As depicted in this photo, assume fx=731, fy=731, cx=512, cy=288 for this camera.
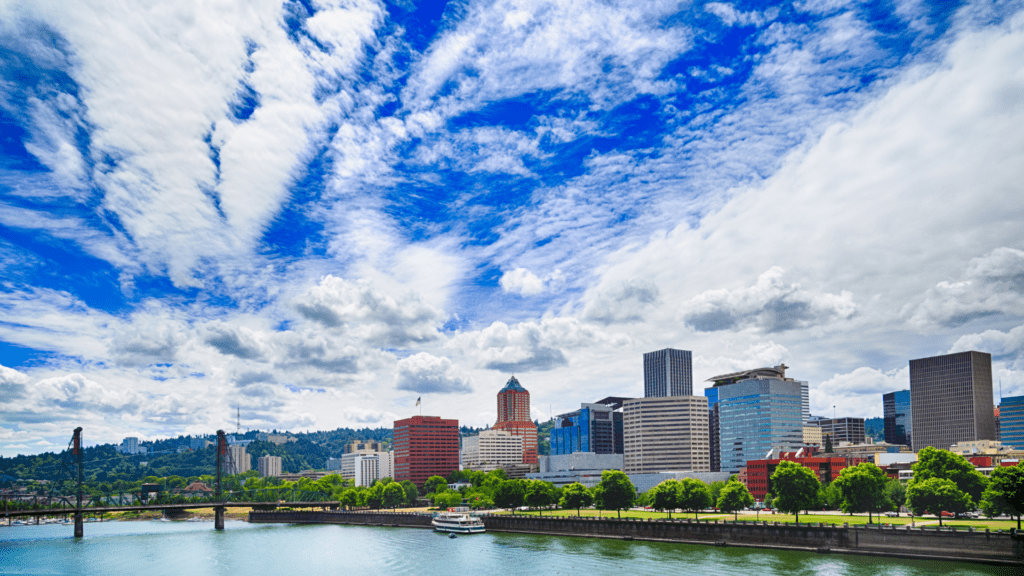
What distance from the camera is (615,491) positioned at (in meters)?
156

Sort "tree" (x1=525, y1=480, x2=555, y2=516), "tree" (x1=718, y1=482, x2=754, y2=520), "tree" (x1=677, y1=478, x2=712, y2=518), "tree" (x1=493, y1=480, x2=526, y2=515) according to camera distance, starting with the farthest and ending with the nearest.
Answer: "tree" (x1=493, y1=480, x2=526, y2=515)
"tree" (x1=525, y1=480, x2=555, y2=516)
"tree" (x1=718, y1=482, x2=754, y2=520)
"tree" (x1=677, y1=478, x2=712, y2=518)

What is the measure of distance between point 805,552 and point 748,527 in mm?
11474

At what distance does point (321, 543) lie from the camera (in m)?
143

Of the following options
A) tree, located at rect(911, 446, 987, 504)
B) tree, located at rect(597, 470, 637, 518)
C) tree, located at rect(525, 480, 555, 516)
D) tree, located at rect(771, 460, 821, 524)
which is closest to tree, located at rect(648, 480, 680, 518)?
tree, located at rect(597, 470, 637, 518)

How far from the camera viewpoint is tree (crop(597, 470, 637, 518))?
511 feet

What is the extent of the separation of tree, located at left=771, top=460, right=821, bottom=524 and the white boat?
63.3 meters

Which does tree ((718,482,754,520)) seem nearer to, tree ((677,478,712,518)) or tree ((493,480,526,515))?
tree ((677,478,712,518))

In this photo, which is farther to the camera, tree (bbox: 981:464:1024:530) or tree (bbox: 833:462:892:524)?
tree (bbox: 833:462:892:524)

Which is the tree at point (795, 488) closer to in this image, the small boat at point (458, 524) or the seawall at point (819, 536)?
the seawall at point (819, 536)

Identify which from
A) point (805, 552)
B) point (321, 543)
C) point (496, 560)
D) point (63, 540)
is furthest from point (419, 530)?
point (805, 552)

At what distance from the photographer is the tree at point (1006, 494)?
90188mm

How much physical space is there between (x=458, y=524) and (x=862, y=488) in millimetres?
79356

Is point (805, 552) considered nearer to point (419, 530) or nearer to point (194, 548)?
point (419, 530)

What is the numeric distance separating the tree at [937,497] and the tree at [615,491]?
58.7 meters
